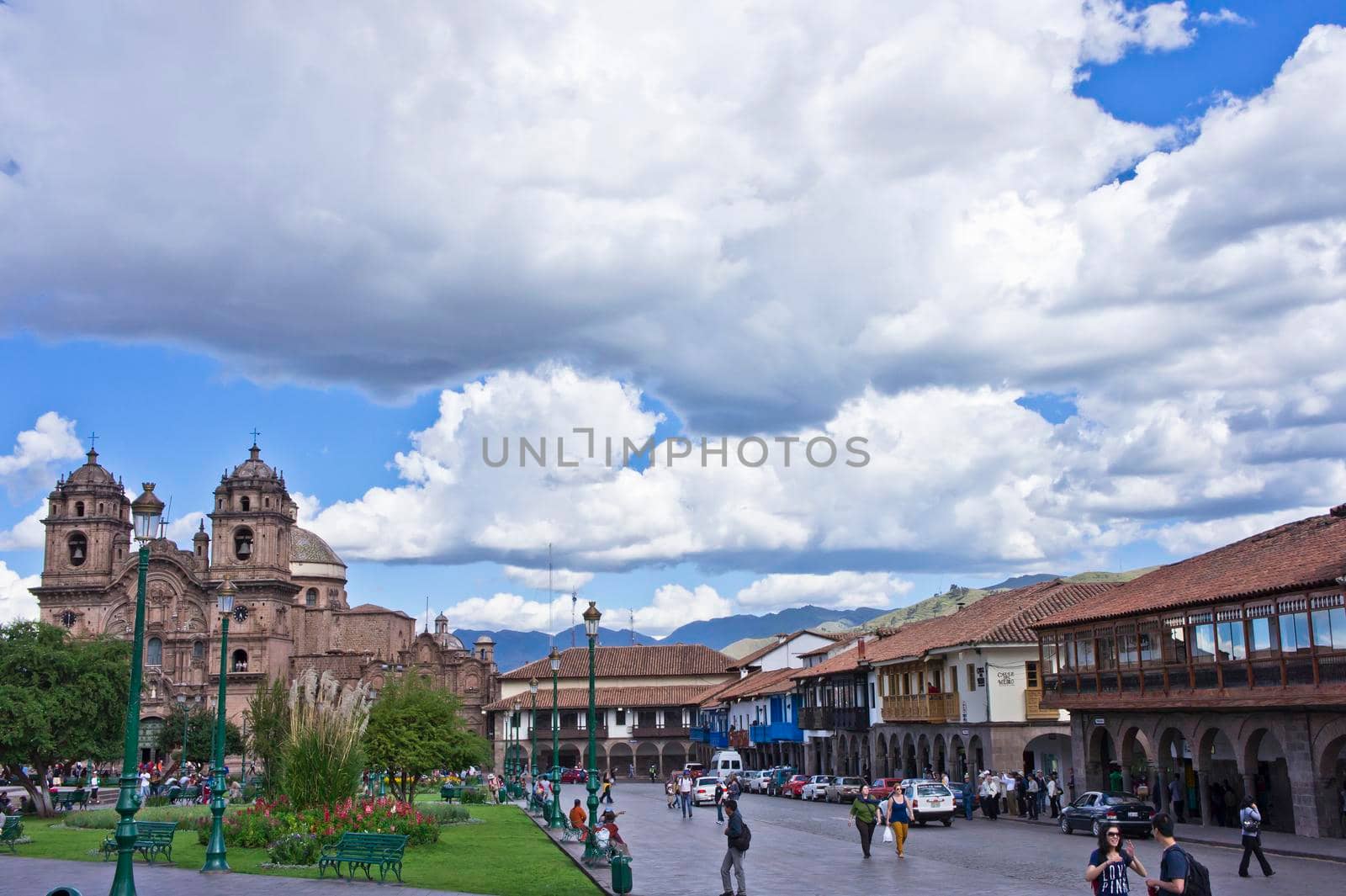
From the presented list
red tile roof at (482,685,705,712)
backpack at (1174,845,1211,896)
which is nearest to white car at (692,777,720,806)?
red tile roof at (482,685,705,712)

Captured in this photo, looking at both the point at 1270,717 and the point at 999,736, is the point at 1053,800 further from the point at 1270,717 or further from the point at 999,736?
the point at 1270,717

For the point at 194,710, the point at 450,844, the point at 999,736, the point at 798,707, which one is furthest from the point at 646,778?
the point at 450,844

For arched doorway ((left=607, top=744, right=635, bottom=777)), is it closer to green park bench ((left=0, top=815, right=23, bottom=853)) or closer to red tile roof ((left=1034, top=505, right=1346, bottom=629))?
red tile roof ((left=1034, top=505, right=1346, bottom=629))

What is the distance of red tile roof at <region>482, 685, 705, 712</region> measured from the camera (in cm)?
9450

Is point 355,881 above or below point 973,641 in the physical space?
below

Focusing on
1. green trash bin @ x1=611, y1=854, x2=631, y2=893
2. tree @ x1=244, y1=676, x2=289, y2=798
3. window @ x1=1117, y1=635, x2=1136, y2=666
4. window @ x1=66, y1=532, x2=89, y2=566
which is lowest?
green trash bin @ x1=611, y1=854, x2=631, y2=893

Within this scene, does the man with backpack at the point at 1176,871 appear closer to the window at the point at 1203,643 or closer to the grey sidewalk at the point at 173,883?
the grey sidewalk at the point at 173,883

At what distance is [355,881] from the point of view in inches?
837

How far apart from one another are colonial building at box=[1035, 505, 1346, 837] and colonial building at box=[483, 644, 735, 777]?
5669 centimetres

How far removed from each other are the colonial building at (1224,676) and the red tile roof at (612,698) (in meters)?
56.8

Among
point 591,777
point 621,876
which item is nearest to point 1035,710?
point 591,777

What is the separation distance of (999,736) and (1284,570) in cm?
1713

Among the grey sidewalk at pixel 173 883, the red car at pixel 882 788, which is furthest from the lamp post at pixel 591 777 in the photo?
the red car at pixel 882 788

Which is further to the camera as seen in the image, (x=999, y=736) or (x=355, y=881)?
(x=999, y=736)
